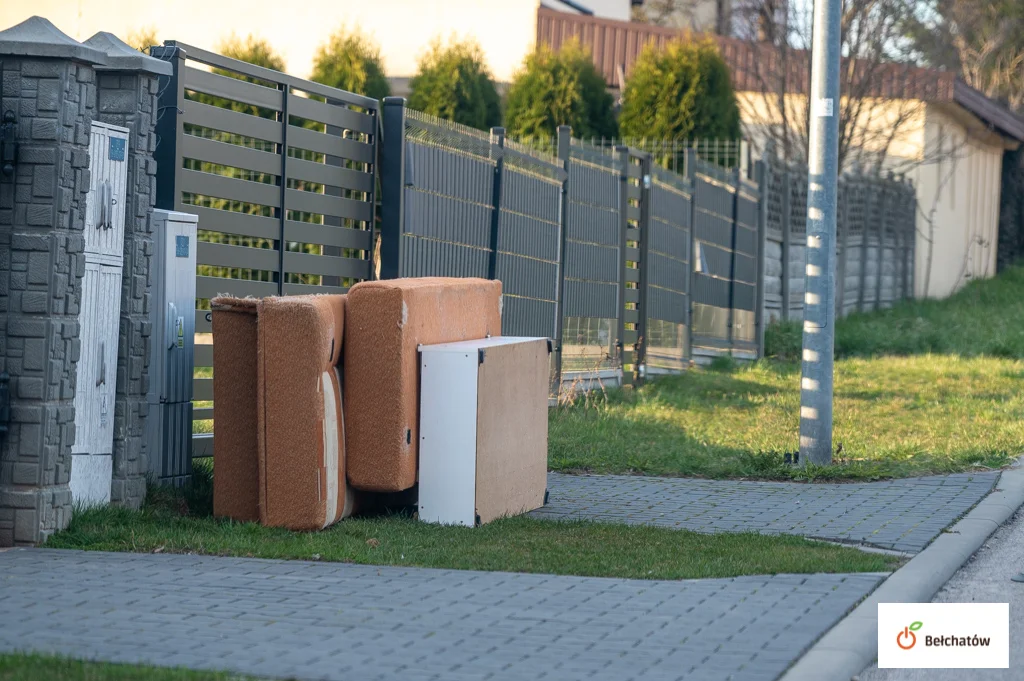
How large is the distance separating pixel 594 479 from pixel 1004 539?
2909 mm

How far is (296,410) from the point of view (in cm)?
684

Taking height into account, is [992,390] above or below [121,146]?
below

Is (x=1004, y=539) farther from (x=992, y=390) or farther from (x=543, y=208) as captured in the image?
(x=992, y=390)

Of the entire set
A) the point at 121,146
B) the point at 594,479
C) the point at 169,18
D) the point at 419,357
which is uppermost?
the point at 169,18

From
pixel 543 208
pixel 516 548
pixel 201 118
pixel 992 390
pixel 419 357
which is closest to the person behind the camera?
pixel 516 548

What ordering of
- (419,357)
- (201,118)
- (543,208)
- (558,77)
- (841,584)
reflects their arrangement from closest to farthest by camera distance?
(841,584), (419,357), (201,118), (543,208), (558,77)

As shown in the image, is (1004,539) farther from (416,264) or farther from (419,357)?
(416,264)

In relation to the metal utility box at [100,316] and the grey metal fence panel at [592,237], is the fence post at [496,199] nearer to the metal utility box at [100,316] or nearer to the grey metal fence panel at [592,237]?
the grey metal fence panel at [592,237]

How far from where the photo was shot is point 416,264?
33.0 feet

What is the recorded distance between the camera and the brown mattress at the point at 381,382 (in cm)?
711

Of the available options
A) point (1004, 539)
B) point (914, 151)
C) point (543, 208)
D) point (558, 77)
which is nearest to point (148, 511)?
point (1004, 539)

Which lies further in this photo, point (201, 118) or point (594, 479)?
point (594, 479)

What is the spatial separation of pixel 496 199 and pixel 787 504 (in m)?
4.26

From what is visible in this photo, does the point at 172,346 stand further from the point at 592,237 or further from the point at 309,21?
the point at 309,21
